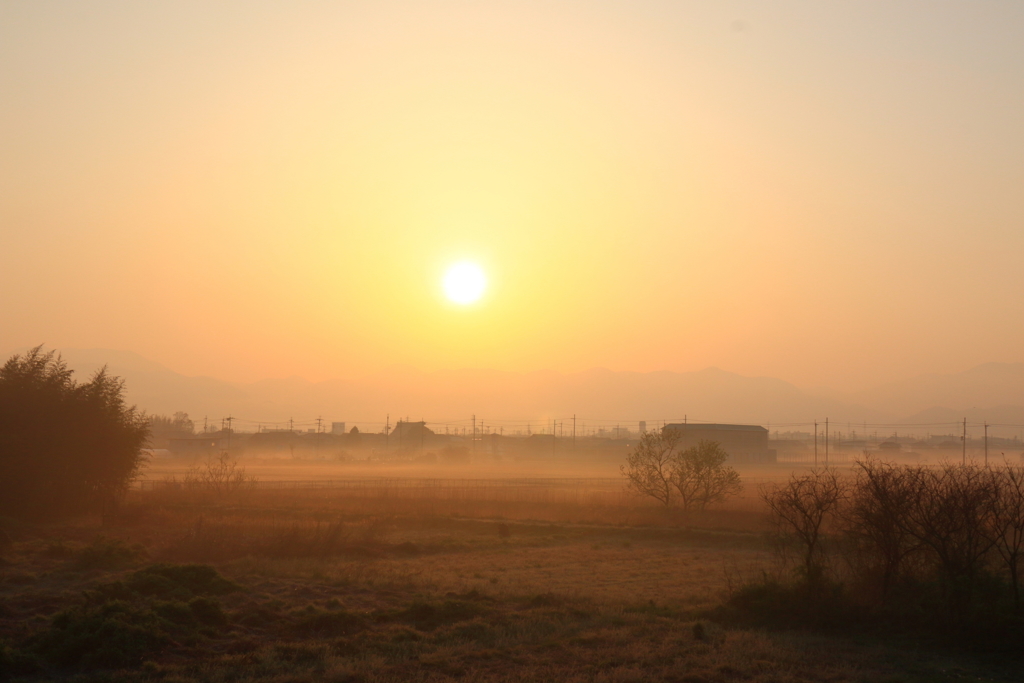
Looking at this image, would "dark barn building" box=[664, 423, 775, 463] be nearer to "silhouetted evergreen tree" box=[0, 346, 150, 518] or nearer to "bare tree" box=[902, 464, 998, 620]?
"silhouetted evergreen tree" box=[0, 346, 150, 518]

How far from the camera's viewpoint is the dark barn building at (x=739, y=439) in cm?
11750

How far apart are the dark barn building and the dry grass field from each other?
284ft

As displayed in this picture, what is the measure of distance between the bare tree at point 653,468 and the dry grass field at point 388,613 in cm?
1419

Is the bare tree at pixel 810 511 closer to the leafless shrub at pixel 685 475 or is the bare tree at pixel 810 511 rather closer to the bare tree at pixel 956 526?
the bare tree at pixel 956 526

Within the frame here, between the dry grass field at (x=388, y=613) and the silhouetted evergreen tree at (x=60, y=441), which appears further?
the silhouetted evergreen tree at (x=60, y=441)

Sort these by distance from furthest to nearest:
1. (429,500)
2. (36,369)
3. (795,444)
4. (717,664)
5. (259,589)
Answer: (795,444) < (429,500) < (36,369) < (259,589) < (717,664)

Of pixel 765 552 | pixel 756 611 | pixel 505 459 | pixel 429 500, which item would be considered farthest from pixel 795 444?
pixel 756 611

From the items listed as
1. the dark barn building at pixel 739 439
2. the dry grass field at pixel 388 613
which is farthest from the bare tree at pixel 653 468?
the dark barn building at pixel 739 439

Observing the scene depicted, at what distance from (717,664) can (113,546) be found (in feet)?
58.9

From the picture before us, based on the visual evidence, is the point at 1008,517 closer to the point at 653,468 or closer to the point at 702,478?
the point at 702,478

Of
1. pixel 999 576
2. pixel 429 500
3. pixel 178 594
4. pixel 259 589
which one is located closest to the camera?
pixel 999 576

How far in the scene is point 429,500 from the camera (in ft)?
163

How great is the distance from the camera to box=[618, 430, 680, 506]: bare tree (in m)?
47.7

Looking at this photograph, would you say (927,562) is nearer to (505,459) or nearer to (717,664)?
(717,664)
